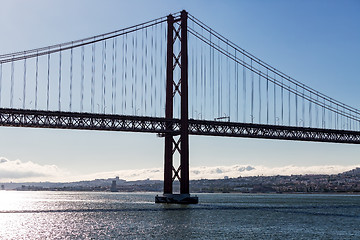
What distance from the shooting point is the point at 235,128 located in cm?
8444

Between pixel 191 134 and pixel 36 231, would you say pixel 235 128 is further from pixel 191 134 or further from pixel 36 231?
pixel 36 231

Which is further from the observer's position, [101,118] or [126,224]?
[101,118]

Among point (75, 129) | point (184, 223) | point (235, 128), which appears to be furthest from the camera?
point (235, 128)

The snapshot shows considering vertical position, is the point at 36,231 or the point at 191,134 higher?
the point at 191,134

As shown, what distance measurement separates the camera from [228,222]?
177 feet

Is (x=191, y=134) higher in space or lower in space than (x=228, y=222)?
higher

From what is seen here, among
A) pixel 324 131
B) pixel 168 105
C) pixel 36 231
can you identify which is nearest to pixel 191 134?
pixel 168 105

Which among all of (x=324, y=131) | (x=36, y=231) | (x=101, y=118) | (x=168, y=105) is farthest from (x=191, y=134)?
(x=36, y=231)

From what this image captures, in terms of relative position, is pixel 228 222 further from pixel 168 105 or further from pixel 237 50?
pixel 237 50

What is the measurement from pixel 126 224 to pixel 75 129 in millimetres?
22331

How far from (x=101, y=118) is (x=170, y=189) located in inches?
500

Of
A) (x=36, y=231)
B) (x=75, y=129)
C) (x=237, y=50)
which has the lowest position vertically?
(x=36, y=231)

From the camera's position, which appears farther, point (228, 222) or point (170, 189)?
point (170, 189)

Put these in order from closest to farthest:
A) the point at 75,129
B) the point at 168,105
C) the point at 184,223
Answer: the point at 184,223 < the point at 75,129 < the point at 168,105
